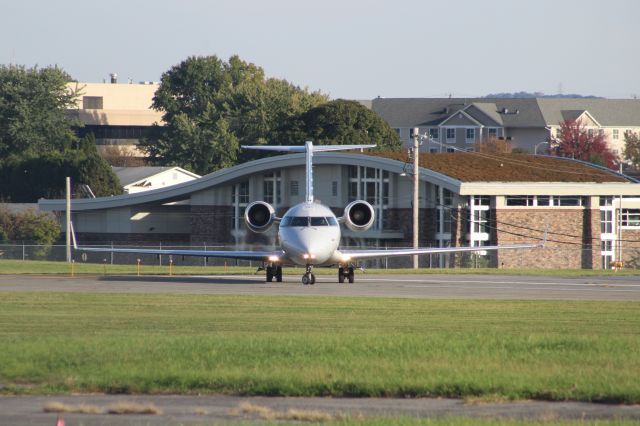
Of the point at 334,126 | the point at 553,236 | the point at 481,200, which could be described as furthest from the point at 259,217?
the point at 334,126

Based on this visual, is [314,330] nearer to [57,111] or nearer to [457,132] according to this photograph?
[57,111]

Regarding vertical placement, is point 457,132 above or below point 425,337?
above

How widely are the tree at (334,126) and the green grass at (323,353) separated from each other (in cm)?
6683

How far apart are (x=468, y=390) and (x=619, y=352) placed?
13.1 feet

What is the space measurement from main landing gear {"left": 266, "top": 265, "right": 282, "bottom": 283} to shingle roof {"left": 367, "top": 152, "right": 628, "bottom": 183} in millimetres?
26392

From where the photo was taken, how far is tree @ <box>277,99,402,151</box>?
308ft

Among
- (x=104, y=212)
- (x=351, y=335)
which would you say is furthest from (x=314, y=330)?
(x=104, y=212)

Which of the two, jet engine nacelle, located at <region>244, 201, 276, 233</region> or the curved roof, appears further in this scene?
the curved roof

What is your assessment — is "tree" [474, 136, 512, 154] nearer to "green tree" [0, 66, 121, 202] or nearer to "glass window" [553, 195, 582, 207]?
"green tree" [0, 66, 121, 202]

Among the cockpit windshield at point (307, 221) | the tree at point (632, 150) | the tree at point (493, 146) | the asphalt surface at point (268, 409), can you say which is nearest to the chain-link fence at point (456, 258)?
the cockpit windshield at point (307, 221)

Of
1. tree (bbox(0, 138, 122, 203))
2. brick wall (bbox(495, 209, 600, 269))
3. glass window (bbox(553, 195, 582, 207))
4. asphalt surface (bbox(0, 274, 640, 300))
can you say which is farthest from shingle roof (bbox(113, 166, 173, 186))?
asphalt surface (bbox(0, 274, 640, 300))

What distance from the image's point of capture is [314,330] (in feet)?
75.5

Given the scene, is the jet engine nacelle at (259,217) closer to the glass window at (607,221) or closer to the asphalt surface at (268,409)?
the asphalt surface at (268,409)

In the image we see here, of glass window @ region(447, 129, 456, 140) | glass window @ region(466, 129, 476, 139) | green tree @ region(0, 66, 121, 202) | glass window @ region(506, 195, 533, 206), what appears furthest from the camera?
glass window @ region(447, 129, 456, 140)
